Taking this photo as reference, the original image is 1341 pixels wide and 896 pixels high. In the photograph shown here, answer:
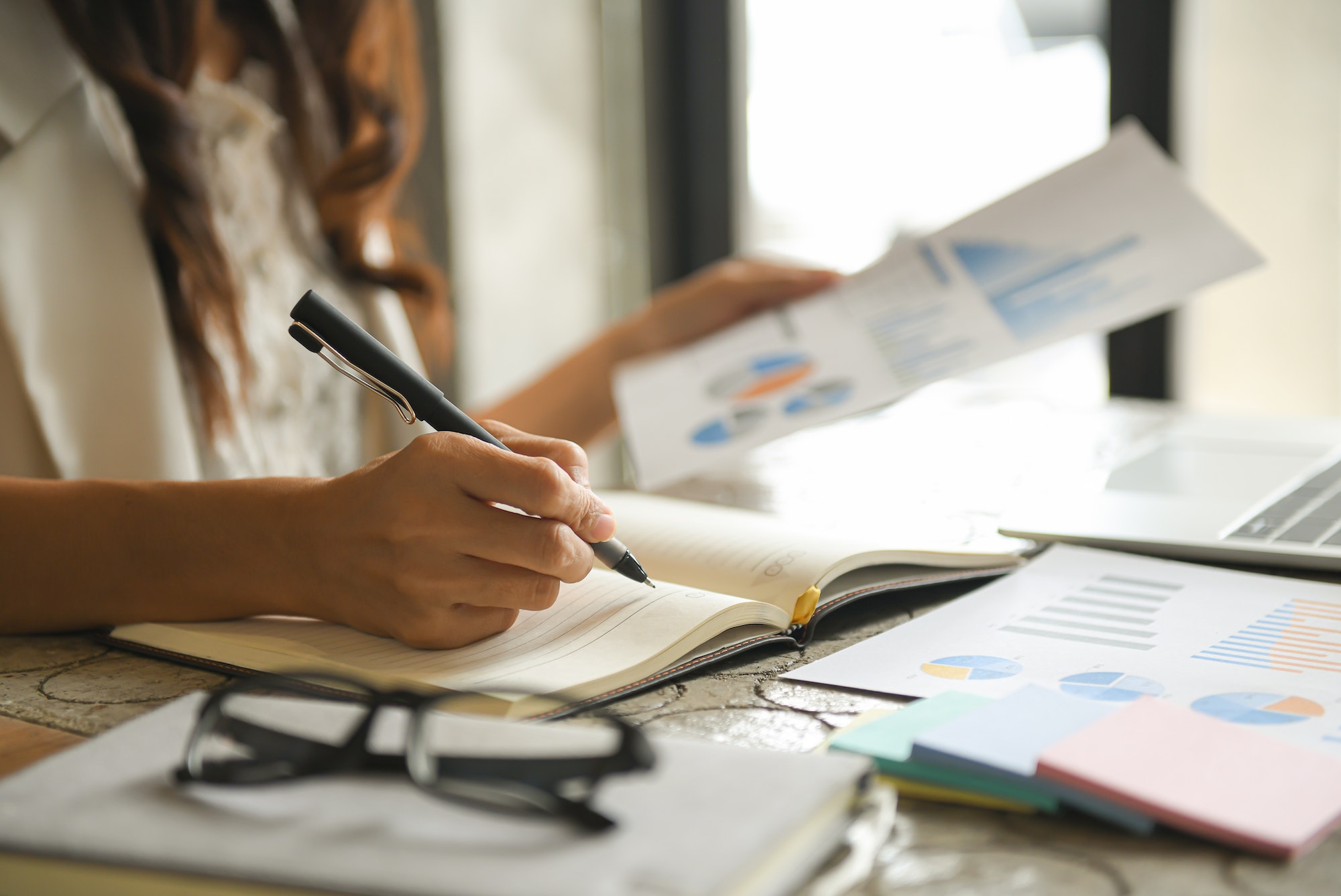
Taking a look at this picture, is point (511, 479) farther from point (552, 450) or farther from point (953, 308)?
point (953, 308)

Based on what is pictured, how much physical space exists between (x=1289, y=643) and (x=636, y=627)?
0.29 meters

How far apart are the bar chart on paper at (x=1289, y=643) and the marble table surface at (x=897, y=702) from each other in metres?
0.14

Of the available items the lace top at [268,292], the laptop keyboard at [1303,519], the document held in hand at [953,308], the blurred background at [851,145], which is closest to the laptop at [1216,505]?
the laptop keyboard at [1303,519]

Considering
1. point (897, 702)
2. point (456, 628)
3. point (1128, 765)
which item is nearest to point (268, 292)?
point (456, 628)

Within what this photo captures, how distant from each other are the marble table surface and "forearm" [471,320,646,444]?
220 millimetres

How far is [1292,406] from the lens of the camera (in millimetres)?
1695

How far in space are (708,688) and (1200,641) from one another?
0.22 meters

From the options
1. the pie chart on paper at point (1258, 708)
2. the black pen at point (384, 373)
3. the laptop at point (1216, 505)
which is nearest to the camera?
the pie chart on paper at point (1258, 708)

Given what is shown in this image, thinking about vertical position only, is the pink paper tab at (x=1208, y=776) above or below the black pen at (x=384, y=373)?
below

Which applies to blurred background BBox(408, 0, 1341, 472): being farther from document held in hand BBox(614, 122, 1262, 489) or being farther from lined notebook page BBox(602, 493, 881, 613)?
lined notebook page BBox(602, 493, 881, 613)

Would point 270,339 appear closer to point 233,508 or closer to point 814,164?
point 233,508

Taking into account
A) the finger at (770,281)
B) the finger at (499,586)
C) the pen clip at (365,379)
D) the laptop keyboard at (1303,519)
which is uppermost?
the finger at (770,281)

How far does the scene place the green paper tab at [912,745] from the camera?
→ 345 millimetres

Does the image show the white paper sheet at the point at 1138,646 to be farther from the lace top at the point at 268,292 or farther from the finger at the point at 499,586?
the lace top at the point at 268,292
